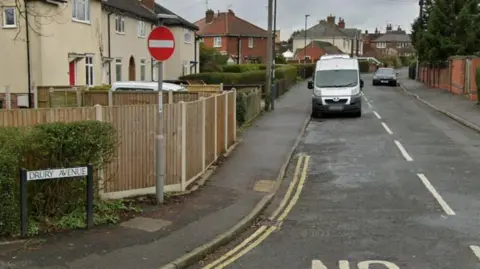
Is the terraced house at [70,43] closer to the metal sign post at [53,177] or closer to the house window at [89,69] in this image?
the house window at [89,69]

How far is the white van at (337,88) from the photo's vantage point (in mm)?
24484

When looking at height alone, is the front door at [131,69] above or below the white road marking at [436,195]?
above

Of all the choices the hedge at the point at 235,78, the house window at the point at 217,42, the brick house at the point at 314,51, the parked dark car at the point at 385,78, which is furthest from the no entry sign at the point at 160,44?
the brick house at the point at 314,51

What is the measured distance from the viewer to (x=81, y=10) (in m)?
27.8

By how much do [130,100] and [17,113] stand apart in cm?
957

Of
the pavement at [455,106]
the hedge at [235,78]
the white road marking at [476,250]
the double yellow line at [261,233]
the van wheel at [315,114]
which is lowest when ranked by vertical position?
the double yellow line at [261,233]

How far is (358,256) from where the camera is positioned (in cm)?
694

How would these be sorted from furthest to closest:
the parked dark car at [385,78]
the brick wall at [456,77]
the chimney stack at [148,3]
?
the parked dark car at [385,78] → the chimney stack at [148,3] → the brick wall at [456,77]

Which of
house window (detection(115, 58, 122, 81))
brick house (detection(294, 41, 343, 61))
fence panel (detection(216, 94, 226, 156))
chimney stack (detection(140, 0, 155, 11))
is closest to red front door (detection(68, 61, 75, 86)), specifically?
house window (detection(115, 58, 122, 81))

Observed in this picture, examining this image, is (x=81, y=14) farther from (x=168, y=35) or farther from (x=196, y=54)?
(x=196, y=54)

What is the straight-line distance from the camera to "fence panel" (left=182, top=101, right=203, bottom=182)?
1052 centimetres

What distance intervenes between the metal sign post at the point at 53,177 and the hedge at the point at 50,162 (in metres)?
0.11

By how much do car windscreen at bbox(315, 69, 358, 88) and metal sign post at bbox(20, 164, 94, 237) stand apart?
18609mm

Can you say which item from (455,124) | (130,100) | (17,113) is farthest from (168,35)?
(455,124)
